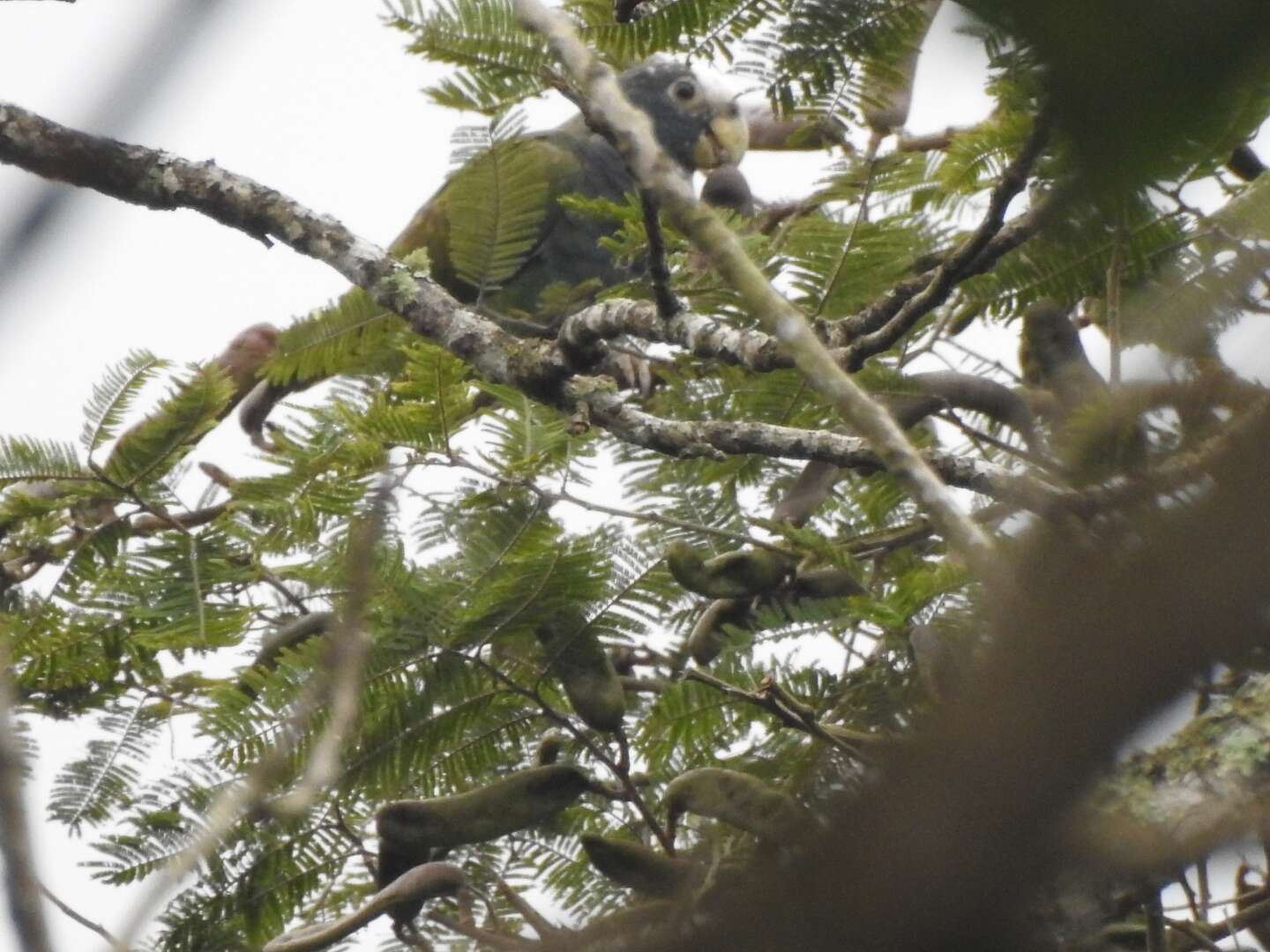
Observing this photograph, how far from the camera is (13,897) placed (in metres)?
0.52

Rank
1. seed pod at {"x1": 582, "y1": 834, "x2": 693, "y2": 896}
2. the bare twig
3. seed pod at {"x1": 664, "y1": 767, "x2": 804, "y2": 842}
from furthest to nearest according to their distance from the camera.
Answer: seed pod at {"x1": 582, "y1": 834, "x2": 693, "y2": 896}, seed pod at {"x1": 664, "y1": 767, "x2": 804, "y2": 842}, the bare twig

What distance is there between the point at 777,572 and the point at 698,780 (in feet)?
1.69

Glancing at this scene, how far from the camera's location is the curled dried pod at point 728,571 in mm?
1930

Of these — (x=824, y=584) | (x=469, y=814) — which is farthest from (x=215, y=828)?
(x=824, y=584)

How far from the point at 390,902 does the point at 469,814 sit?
0.15 metres

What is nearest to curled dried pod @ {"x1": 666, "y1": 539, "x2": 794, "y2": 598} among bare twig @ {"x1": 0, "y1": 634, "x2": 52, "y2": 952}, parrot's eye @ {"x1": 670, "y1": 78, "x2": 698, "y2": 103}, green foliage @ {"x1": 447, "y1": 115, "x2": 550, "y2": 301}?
green foliage @ {"x1": 447, "y1": 115, "x2": 550, "y2": 301}

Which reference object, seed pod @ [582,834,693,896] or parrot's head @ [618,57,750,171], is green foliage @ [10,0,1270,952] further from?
parrot's head @ [618,57,750,171]

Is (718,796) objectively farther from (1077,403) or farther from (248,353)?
(248,353)

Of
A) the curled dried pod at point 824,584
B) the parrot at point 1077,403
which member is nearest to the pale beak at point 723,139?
the parrot at point 1077,403

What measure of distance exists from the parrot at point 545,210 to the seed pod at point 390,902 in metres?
1.29

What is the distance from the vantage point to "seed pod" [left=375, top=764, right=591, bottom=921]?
1740mm

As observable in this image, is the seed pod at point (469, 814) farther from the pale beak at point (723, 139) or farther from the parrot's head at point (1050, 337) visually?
the pale beak at point (723, 139)

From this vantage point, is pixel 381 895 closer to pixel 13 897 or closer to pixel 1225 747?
pixel 1225 747

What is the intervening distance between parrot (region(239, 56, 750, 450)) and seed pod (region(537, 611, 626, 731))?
0.86 m
